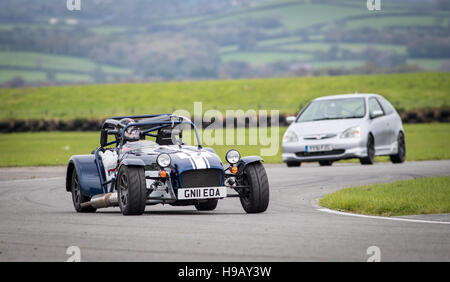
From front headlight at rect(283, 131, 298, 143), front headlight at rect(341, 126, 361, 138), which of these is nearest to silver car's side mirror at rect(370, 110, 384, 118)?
front headlight at rect(341, 126, 361, 138)

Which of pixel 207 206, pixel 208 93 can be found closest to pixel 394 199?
pixel 207 206

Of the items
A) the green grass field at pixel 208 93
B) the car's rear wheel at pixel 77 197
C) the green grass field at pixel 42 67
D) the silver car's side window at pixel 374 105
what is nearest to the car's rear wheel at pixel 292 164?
the silver car's side window at pixel 374 105

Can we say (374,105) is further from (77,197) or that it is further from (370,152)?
(77,197)

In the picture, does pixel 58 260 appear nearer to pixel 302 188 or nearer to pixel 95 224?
pixel 95 224

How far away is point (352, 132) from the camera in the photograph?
22.5 m

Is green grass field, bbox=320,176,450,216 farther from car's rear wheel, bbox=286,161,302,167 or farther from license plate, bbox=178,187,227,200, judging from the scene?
car's rear wheel, bbox=286,161,302,167

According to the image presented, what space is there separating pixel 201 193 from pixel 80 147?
92.9 ft

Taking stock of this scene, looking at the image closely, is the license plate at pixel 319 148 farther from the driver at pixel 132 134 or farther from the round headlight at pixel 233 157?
the round headlight at pixel 233 157

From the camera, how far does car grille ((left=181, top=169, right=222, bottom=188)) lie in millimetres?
12320

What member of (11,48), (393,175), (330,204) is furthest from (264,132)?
(11,48)

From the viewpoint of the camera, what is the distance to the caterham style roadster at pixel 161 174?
12.2 meters

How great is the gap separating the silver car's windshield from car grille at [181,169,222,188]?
11.2 metres

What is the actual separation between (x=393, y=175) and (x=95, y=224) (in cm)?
961

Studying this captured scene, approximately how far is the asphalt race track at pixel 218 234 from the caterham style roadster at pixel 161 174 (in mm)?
283
